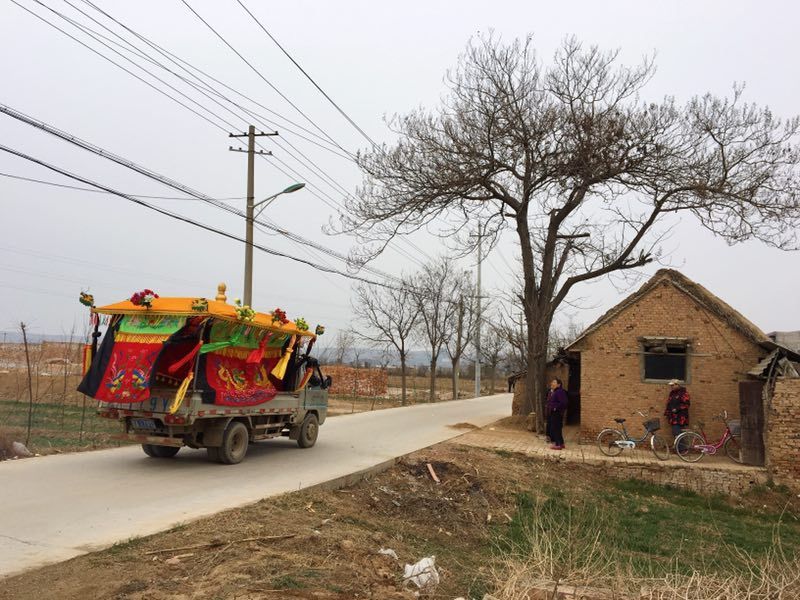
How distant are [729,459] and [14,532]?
52.4ft

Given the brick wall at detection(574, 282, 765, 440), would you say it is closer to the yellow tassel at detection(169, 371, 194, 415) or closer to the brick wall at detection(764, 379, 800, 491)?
Answer: the brick wall at detection(764, 379, 800, 491)

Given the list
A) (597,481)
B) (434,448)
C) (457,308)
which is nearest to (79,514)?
(434,448)

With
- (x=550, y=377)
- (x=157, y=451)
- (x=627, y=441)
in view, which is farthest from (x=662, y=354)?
(x=157, y=451)

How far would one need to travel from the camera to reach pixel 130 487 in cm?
907

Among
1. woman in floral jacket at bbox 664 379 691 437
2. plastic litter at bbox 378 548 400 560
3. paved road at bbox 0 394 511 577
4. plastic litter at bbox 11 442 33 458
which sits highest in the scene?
woman in floral jacket at bbox 664 379 691 437

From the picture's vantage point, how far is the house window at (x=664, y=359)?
1741 cm

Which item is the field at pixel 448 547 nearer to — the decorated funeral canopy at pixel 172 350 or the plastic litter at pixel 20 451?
the decorated funeral canopy at pixel 172 350

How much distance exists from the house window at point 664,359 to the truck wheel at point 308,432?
9.42 metres

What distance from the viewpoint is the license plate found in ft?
34.9

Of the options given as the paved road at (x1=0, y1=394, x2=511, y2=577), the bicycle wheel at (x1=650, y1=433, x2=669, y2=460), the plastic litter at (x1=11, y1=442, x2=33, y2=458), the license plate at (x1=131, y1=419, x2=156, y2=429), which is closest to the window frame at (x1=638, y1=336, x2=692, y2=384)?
the bicycle wheel at (x1=650, y1=433, x2=669, y2=460)

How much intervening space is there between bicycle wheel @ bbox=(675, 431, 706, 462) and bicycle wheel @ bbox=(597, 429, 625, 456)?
1.40m

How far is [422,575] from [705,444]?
1302cm

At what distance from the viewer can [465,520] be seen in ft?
32.7

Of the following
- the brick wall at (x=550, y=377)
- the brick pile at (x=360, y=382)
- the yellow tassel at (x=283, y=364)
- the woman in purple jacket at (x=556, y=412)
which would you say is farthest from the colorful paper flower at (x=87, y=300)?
the brick pile at (x=360, y=382)
